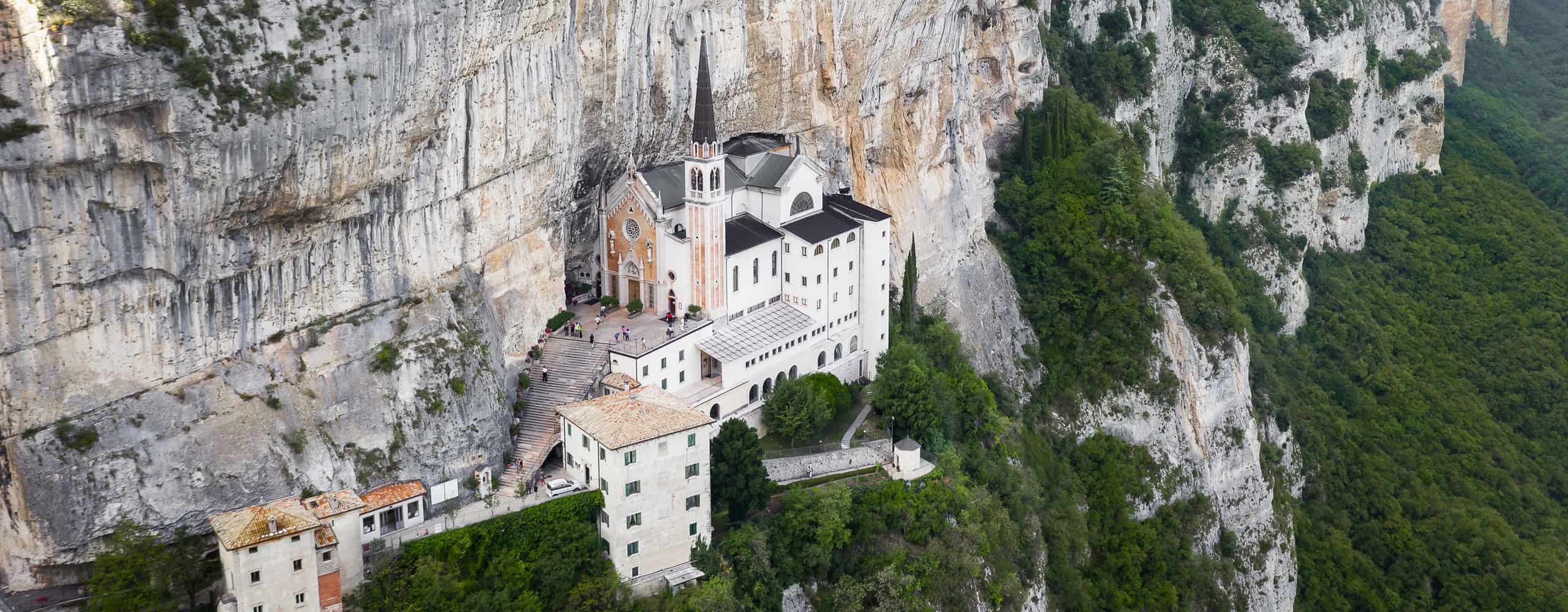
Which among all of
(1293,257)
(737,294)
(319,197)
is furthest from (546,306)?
(1293,257)

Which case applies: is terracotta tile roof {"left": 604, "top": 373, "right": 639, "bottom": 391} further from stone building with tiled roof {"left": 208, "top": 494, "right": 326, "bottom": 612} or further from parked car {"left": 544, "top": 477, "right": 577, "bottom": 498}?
stone building with tiled roof {"left": 208, "top": 494, "right": 326, "bottom": 612}

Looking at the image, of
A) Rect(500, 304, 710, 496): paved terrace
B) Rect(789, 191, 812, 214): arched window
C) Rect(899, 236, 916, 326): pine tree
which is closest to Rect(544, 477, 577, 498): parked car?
Rect(500, 304, 710, 496): paved terrace

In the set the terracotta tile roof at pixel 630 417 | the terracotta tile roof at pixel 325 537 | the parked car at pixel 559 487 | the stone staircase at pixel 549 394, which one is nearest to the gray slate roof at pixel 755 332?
the stone staircase at pixel 549 394

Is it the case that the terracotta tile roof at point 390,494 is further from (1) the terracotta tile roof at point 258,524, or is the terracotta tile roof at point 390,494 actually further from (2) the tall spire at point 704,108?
(2) the tall spire at point 704,108

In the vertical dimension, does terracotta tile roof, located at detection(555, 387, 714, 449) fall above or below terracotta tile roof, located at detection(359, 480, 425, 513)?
above

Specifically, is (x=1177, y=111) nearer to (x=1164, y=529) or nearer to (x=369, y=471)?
(x=1164, y=529)

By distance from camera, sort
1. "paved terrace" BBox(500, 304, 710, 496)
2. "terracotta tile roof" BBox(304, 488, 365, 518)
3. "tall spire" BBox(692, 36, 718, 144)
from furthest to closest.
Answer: "tall spire" BBox(692, 36, 718, 144) → "paved terrace" BBox(500, 304, 710, 496) → "terracotta tile roof" BBox(304, 488, 365, 518)
